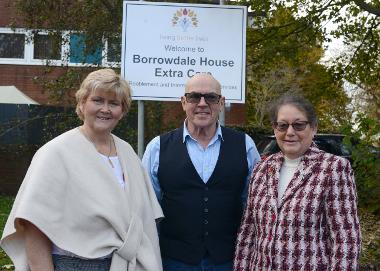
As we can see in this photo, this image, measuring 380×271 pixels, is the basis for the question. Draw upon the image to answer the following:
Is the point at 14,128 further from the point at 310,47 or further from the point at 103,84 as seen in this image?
the point at 103,84

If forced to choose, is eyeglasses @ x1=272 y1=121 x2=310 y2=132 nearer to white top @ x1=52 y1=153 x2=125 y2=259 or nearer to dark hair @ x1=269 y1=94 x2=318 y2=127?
dark hair @ x1=269 y1=94 x2=318 y2=127

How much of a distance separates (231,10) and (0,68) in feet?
43.8

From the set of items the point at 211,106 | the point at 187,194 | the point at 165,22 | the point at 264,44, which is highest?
the point at 264,44

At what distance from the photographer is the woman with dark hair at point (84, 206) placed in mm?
2920

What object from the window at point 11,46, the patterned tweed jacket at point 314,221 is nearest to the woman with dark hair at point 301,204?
the patterned tweed jacket at point 314,221

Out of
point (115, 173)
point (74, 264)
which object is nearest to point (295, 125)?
point (115, 173)

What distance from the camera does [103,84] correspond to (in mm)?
3082

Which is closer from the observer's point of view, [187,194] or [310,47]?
[187,194]

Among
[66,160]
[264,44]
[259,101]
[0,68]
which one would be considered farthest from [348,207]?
[259,101]

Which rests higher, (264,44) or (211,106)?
(264,44)

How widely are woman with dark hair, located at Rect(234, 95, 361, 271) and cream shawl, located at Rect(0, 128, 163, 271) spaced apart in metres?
0.66

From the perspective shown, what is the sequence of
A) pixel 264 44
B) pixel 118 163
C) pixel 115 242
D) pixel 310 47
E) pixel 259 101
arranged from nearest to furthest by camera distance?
pixel 115 242 < pixel 118 163 < pixel 264 44 < pixel 310 47 < pixel 259 101

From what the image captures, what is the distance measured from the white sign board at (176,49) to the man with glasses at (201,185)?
238 centimetres

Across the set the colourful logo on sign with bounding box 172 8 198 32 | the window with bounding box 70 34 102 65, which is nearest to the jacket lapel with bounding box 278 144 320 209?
the colourful logo on sign with bounding box 172 8 198 32
